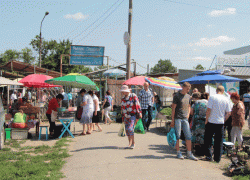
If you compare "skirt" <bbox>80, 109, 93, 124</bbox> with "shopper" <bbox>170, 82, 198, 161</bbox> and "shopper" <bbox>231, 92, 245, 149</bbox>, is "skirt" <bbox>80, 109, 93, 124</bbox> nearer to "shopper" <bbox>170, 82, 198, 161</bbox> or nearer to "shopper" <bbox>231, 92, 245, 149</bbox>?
"shopper" <bbox>170, 82, 198, 161</bbox>

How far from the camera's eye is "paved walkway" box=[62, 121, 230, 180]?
4.94 m

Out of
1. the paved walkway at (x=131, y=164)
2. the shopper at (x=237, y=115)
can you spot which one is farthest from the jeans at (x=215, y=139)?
the shopper at (x=237, y=115)

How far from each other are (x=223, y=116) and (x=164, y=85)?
15.6 ft

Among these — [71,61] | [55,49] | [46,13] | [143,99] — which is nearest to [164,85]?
[143,99]

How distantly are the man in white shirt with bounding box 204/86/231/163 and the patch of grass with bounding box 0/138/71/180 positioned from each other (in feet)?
11.6

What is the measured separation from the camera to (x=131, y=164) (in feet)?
18.3

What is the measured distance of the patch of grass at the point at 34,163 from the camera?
16.1ft

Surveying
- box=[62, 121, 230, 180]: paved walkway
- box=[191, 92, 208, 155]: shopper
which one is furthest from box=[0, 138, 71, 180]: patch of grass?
box=[191, 92, 208, 155]: shopper

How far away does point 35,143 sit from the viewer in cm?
820

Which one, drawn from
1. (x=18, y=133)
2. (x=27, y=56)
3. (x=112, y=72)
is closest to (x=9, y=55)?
(x=27, y=56)

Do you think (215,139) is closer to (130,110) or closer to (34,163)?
(130,110)

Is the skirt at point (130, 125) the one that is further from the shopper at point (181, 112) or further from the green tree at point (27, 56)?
the green tree at point (27, 56)

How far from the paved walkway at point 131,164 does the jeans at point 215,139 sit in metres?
0.32

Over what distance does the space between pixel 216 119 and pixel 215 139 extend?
52cm
